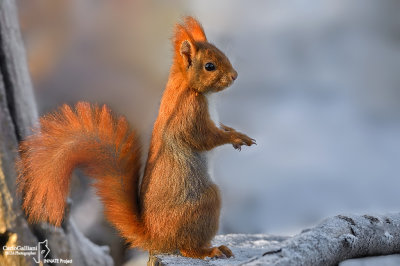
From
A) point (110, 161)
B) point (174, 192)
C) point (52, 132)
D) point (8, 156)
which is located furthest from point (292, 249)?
point (8, 156)

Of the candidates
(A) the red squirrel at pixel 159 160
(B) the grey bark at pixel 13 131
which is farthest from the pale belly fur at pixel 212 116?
(B) the grey bark at pixel 13 131

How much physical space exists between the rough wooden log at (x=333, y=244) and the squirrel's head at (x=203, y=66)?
1.28ft

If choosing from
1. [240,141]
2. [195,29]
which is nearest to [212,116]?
[240,141]

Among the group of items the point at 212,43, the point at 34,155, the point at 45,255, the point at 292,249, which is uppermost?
the point at 212,43

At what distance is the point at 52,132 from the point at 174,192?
0.33 meters

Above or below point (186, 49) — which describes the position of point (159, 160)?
below

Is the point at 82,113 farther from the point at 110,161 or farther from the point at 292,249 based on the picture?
the point at 292,249

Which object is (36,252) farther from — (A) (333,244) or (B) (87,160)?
(A) (333,244)

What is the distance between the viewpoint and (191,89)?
116 centimetres

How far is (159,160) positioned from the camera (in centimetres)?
117

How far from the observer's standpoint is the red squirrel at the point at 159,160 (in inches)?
45.4

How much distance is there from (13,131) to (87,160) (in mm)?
562

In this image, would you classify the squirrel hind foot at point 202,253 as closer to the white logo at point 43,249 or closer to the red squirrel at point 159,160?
the red squirrel at point 159,160

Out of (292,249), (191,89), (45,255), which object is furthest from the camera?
(45,255)
